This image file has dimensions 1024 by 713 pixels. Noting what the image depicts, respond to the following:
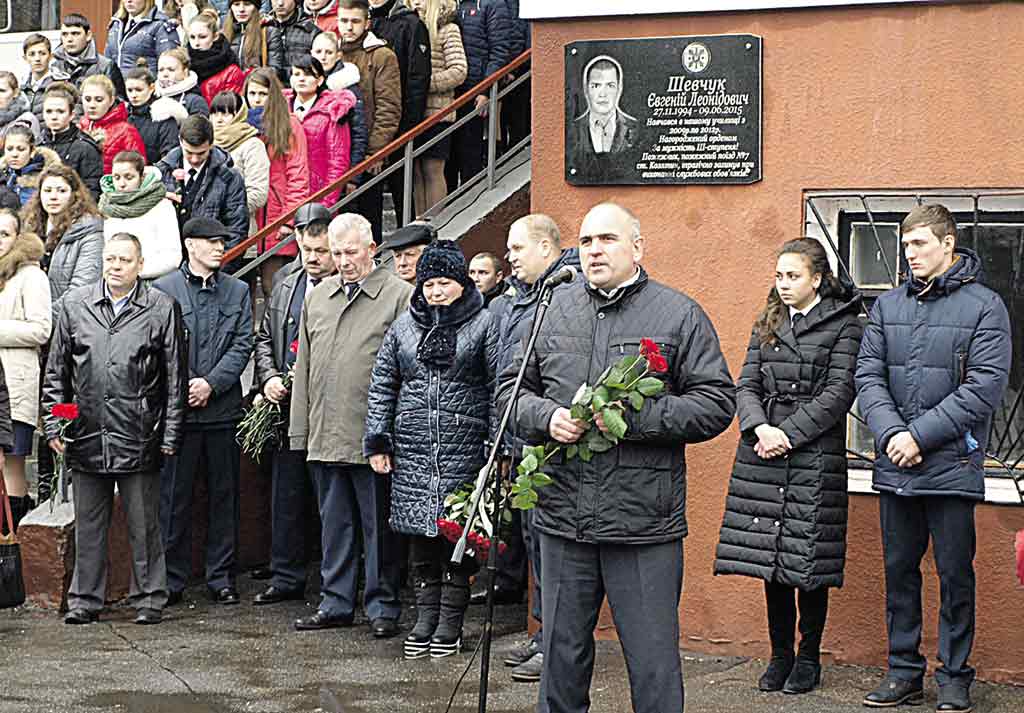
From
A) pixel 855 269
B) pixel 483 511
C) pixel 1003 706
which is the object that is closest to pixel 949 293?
pixel 855 269

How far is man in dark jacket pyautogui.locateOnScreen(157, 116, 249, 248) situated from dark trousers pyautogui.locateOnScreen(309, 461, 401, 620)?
234 cm

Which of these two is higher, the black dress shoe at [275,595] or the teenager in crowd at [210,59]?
the teenager in crowd at [210,59]

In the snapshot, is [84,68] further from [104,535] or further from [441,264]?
Answer: [441,264]

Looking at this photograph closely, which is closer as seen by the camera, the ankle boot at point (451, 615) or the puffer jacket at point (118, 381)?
the ankle boot at point (451, 615)

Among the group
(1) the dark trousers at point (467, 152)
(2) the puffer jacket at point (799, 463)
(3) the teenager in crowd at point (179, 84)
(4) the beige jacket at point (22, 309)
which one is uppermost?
(3) the teenager in crowd at point (179, 84)

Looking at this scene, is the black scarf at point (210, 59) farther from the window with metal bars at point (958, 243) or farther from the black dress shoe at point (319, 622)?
the window with metal bars at point (958, 243)

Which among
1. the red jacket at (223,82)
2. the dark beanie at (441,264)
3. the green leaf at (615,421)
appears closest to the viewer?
the green leaf at (615,421)

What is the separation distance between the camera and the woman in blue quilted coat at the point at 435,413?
8.51m

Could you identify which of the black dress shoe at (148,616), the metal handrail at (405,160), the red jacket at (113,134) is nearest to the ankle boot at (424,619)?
the black dress shoe at (148,616)

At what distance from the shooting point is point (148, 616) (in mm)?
9383

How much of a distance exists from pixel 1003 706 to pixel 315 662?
3.18 meters

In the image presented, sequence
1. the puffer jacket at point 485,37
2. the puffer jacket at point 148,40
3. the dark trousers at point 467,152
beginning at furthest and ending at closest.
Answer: the puffer jacket at point 148,40, the puffer jacket at point 485,37, the dark trousers at point 467,152

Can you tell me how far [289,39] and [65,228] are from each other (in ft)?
10.0

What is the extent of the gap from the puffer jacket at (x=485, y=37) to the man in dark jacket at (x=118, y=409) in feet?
13.2
